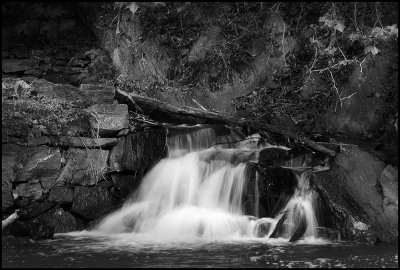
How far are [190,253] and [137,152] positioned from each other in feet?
8.96

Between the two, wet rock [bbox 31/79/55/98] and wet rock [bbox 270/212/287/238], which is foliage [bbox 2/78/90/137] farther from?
Answer: wet rock [bbox 270/212/287/238]

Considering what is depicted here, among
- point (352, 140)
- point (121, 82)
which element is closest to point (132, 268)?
point (352, 140)

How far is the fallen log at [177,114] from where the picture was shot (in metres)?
8.16

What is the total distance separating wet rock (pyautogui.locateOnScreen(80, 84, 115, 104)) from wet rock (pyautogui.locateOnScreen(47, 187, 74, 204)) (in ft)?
4.91

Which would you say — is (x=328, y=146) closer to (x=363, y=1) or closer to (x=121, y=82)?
(x=363, y=1)

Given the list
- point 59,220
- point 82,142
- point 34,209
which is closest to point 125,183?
point 82,142

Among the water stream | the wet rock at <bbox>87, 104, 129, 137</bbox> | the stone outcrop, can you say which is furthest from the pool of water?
the stone outcrop

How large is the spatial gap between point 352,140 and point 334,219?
1710mm

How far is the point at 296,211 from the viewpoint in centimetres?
657

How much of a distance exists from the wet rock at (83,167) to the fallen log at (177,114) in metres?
1.28

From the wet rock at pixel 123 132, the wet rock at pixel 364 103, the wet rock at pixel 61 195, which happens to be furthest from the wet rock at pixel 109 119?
the wet rock at pixel 364 103

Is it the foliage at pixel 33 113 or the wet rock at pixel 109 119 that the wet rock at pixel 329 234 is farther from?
the foliage at pixel 33 113

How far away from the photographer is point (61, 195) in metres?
7.38

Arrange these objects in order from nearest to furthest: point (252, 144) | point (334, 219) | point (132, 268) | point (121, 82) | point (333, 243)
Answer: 1. point (132, 268)
2. point (333, 243)
3. point (334, 219)
4. point (252, 144)
5. point (121, 82)
